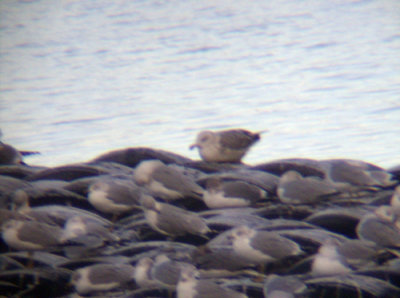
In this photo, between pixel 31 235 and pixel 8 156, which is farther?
pixel 8 156

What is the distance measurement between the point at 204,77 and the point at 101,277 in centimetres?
438

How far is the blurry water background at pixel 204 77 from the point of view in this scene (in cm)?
500

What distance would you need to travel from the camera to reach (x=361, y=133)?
15.6ft

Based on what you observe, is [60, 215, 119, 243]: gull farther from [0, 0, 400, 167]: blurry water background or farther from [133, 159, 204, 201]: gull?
[0, 0, 400, 167]: blurry water background

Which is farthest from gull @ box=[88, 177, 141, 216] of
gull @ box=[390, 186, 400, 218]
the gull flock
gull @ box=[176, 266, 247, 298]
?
gull @ box=[390, 186, 400, 218]

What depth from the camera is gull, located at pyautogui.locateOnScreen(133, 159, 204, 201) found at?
3107 millimetres

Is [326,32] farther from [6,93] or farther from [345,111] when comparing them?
[6,93]

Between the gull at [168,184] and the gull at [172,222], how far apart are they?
24cm

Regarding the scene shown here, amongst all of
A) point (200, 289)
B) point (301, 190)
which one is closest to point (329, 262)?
point (200, 289)

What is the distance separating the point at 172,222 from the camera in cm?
276

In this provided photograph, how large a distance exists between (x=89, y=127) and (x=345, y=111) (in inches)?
71.7

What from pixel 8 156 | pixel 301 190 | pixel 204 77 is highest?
pixel 301 190

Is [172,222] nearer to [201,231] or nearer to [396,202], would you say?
[201,231]

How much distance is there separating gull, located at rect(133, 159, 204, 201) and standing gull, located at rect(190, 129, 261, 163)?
932 mm
